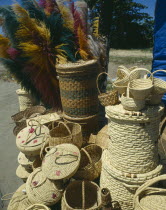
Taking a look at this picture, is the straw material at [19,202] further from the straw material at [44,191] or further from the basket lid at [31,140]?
the basket lid at [31,140]

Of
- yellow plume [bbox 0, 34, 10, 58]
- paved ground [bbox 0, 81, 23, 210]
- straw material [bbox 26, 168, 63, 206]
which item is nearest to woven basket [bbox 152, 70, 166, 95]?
straw material [bbox 26, 168, 63, 206]

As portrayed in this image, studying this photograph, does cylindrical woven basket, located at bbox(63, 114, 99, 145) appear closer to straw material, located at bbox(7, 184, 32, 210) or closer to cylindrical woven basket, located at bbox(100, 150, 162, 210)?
cylindrical woven basket, located at bbox(100, 150, 162, 210)

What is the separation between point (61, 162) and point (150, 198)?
76 cm

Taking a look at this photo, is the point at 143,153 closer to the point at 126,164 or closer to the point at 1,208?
the point at 126,164

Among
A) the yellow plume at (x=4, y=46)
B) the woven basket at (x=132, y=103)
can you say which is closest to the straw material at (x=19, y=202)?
the woven basket at (x=132, y=103)

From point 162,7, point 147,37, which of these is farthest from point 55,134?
point 147,37

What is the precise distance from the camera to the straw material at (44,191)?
1764mm

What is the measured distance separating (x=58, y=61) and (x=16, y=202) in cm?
154

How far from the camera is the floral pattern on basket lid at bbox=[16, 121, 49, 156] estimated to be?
2119 mm

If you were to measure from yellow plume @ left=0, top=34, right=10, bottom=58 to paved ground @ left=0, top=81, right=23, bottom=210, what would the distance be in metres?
1.24

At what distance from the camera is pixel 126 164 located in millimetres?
1518

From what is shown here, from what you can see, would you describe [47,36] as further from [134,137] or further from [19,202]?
[19,202]

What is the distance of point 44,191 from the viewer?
1.78 metres

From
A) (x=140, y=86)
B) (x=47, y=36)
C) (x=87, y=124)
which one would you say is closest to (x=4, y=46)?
(x=47, y=36)
